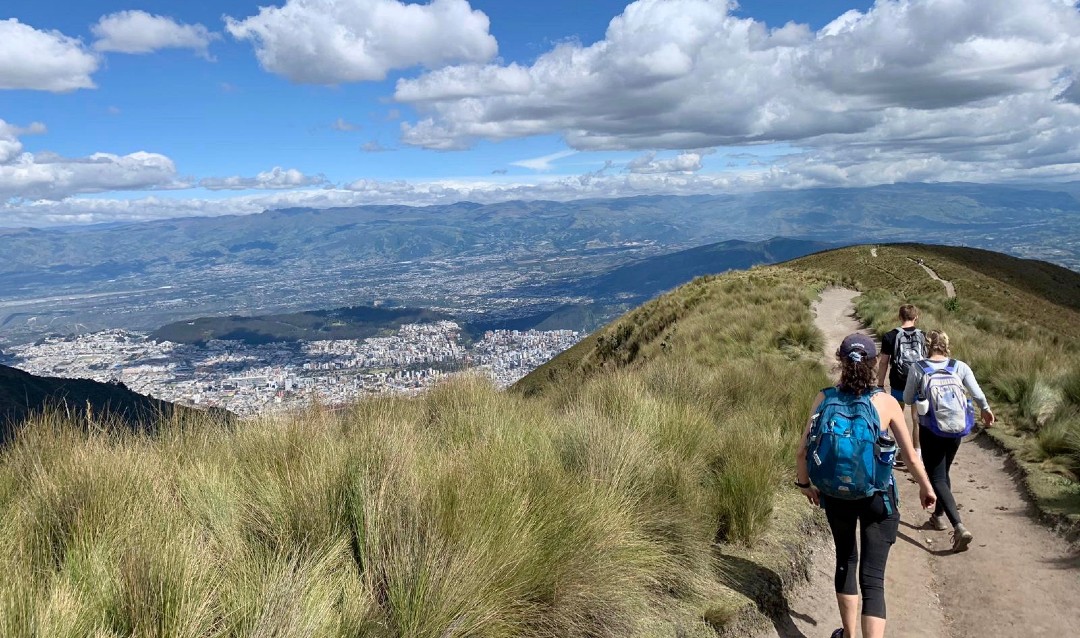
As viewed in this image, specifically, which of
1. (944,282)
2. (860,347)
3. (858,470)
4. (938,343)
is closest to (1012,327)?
(944,282)

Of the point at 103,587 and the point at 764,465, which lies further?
the point at 764,465

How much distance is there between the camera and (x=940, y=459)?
6.07 metres

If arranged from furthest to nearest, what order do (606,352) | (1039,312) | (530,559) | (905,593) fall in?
(1039,312), (606,352), (905,593), (530,559)

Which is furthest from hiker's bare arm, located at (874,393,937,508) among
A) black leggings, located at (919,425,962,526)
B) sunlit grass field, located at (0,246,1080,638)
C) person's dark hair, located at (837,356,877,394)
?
black leggings, located at (919,425,962,526)

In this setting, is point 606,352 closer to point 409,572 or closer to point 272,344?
point 409,572

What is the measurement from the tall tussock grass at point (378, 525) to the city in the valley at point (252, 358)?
2.72m

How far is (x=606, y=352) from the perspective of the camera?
27.2 meters

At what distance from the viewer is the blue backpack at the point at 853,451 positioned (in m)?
3.78

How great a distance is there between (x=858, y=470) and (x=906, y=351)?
430 cm

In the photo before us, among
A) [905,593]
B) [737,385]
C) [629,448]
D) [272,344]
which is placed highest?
[629,448]

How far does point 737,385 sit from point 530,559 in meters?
6.60

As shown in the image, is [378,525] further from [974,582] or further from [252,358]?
[252,358]

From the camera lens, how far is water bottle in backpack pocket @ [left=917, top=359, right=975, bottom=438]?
586cm

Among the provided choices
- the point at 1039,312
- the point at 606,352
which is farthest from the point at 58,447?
the point at 1039,312
